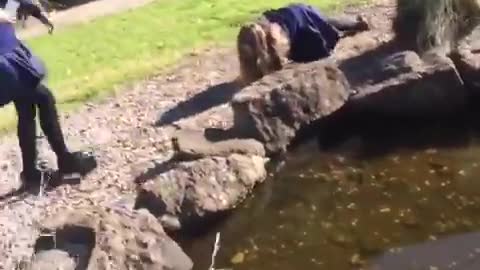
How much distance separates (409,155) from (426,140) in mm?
261

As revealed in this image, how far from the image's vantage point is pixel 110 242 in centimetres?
573

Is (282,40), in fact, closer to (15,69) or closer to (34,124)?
(34,124)

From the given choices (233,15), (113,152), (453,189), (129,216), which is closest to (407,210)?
(453,189)

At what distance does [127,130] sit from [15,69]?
1.44 metres

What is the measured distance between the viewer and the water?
624 centimetres

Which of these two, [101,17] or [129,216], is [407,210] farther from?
[101,17]

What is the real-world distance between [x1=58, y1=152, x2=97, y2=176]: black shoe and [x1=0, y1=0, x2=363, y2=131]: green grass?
1432mm

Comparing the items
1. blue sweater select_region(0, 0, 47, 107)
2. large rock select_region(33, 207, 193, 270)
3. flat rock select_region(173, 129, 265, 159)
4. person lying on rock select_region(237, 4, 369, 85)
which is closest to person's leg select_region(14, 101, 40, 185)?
blue sweater select_region(0, 0, 47, 107)

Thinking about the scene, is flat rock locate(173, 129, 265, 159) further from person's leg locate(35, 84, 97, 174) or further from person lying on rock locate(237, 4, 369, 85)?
person lying on rock locate(237, 4, 369, 85)

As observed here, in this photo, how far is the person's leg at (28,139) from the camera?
7.07 m

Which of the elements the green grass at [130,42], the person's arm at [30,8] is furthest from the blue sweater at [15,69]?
the green grass at [130,42]

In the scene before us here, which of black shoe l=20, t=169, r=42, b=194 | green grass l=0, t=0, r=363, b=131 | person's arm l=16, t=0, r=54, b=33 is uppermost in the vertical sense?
person's arm l=16, t=0, r=54, b=33

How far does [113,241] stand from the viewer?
5.75 m

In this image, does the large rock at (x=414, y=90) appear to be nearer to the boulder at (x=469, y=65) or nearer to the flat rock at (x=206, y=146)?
the boulder at (x=469, y=65)
